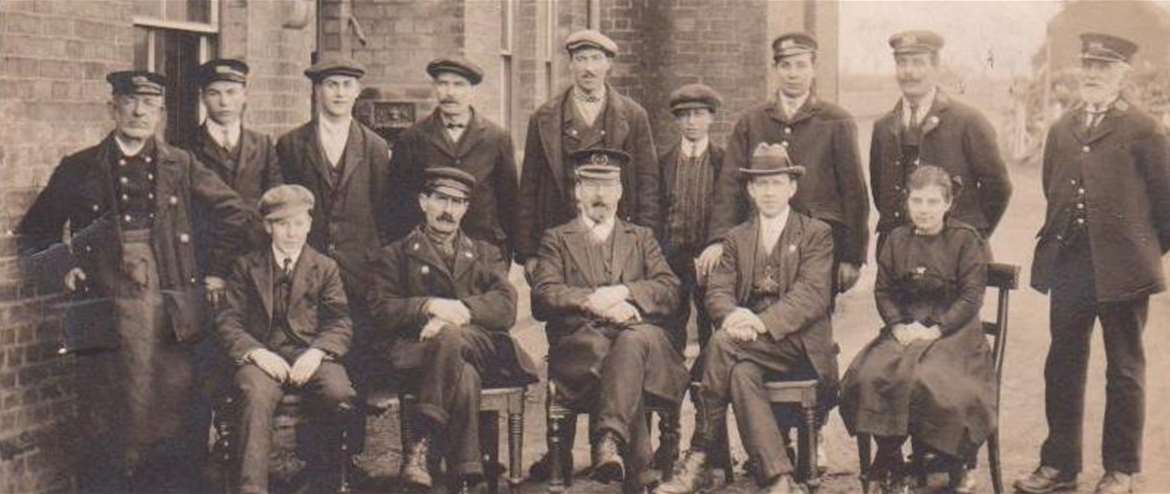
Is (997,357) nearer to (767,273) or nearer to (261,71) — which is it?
(767,273)

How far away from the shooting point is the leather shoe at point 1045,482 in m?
6.38

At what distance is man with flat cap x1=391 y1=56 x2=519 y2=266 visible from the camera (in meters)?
6.76

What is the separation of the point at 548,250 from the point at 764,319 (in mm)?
1097

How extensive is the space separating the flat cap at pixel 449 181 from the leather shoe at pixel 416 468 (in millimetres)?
1164

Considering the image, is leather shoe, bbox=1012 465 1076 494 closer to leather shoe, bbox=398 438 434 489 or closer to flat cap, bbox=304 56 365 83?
leather shoe, bbox=398 438 434 489

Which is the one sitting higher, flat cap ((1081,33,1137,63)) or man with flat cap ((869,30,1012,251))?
flat cap ((1081,33,1137,63))

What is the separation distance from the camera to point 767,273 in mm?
6398

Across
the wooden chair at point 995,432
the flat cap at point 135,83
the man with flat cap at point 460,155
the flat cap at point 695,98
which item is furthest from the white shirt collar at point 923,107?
the flat cap at point 135,83

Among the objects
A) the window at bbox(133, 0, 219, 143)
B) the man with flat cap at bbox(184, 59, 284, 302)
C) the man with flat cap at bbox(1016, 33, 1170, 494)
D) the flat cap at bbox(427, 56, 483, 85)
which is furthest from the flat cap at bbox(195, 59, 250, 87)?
the man with flat cap at bbox(1016, 33, 1170, 494)

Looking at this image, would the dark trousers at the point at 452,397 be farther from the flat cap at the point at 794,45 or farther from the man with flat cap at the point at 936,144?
the man with flat cap at the point at 936,144

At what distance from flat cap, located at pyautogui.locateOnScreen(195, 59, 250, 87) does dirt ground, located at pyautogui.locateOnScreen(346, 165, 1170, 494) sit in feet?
6.82

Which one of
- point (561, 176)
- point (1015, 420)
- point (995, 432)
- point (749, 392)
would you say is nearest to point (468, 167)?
point (561, 176)

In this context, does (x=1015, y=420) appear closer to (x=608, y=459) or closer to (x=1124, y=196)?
(x=1124, y=196)

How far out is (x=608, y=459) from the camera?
5984 mm
